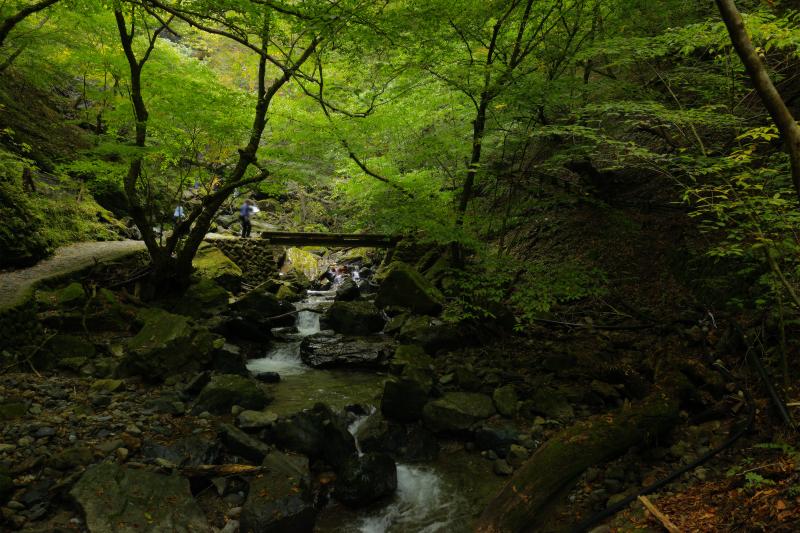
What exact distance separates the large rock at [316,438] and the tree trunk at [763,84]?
17.5 feet

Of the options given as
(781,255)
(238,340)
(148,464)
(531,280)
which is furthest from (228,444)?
(781,255)

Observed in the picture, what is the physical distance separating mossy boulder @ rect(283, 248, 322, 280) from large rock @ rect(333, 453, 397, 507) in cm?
1330

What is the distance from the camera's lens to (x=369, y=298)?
14.8 m

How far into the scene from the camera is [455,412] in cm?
641

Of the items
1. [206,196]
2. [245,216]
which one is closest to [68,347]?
[206,196]

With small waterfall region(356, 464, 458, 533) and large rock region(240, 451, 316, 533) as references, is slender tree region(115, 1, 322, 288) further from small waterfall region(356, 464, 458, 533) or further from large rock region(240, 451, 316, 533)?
small waterfall region(356, 464, 458, 533)

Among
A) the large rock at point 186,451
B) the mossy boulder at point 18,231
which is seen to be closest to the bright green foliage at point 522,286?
the large rock at point 186,451

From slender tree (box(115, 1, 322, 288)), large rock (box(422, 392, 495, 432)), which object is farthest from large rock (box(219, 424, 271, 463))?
slender tree (box(115, 1, 322, 288))

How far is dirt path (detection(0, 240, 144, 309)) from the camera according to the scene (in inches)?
288

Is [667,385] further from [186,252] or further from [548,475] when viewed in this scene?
[186,252]

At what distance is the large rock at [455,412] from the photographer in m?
6.34

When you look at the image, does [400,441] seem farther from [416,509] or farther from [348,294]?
[348,294]

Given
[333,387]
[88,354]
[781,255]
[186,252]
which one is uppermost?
[781,255]

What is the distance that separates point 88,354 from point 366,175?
6760mm
